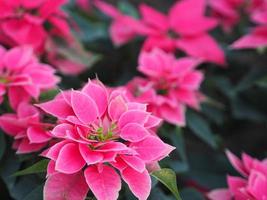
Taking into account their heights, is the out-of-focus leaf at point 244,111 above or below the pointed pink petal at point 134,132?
below

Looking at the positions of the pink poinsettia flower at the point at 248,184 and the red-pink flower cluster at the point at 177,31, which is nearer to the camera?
the pink poinsettia flower at the point at 248,184

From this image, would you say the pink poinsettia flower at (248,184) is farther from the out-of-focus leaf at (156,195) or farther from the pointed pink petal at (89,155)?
the pointed pink petal at (89,155)

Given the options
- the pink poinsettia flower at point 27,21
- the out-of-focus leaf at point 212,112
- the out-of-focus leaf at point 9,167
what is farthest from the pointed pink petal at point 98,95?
the out-of-focus leaf at point 212,112

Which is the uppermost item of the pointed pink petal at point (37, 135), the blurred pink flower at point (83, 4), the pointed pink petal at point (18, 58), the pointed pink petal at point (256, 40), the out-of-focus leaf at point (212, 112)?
the pointed pink petal at point (256, 40)

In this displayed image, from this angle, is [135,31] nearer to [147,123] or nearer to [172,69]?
[172,69]

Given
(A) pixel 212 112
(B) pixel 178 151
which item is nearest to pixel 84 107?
(B) pixel 178 151

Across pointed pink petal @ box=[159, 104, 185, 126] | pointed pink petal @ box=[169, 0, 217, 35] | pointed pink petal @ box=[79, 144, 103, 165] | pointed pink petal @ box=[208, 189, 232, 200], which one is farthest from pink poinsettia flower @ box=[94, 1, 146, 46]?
pointed pink petal @ box=[79, 144, 103, 165]
